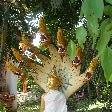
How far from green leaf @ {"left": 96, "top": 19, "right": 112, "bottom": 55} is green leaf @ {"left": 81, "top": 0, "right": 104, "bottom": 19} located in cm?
8

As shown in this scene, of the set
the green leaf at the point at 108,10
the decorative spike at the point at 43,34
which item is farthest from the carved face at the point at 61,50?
the green leaf at the point at 108,10

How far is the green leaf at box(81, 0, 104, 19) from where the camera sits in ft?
2.13

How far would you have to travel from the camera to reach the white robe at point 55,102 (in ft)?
13.7

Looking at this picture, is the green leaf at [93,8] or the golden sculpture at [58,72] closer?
the green leaf at [93,8]

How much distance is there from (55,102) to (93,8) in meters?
3.63

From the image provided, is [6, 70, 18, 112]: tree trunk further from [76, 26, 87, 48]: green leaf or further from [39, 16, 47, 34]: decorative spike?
[76, 26, 87, 48]: green leaf

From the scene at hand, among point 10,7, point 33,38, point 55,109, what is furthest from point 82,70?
point 10,7

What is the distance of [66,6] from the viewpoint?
361cm

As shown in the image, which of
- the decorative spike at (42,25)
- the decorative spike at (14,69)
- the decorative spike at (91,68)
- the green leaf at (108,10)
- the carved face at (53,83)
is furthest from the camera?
the carved face at (53,83)

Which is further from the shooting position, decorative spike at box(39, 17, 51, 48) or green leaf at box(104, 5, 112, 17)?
decorative spike at box(39, 17, 51, 48)

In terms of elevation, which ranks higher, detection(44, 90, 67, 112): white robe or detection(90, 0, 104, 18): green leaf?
detection(44, 90, 67, 112): white robe

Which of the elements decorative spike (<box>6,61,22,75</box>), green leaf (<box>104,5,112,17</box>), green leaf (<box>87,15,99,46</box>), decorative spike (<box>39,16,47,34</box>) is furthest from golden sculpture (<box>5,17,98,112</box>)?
green leaf (<box>87,15,99,46</box>)

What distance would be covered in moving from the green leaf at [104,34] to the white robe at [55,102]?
11.2 feet

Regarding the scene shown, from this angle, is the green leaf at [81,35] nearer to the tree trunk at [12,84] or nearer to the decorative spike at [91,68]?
the decorative spike at [91,68]
